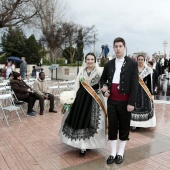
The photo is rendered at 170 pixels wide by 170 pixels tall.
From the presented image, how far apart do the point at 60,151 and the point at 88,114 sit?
89 cm

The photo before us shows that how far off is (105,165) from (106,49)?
47.1ft

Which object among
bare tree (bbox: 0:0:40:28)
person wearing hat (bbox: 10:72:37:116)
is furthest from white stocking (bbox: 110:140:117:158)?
bare tree (bbox: 0:0:40:28)

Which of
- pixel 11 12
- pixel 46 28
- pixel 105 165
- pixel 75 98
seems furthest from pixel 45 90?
pixel 46 28

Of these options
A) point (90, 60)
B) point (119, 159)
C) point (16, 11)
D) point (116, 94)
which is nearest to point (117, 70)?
point (116, 94)

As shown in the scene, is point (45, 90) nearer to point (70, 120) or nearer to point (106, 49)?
point (70, 120)

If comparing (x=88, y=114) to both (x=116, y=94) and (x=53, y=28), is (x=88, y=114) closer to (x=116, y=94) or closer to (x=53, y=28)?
(x=116, y=94)

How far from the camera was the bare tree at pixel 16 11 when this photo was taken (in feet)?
52.6

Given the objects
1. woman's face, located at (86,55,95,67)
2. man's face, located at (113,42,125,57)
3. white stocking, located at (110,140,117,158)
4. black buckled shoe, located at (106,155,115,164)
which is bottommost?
black buckled shoe, located at (106,155,115,164)

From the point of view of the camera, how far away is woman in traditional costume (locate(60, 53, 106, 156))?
3889 millimetres

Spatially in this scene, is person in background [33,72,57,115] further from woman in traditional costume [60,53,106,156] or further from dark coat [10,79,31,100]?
woman in traditional costume [60,53,106,156]

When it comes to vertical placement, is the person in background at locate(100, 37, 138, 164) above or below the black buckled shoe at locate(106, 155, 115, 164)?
above

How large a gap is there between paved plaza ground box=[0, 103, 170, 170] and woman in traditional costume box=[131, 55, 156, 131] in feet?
0.71

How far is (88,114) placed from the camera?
390 centimetres

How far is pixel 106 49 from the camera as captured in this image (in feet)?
57.4
